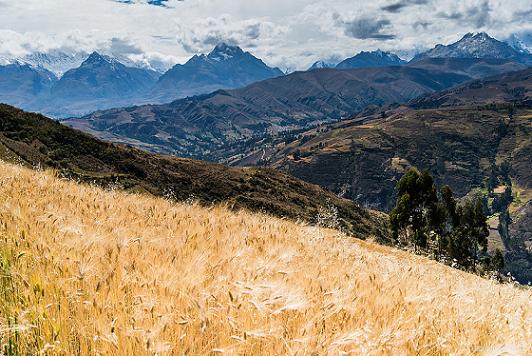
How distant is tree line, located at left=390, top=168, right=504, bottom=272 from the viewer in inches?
3152

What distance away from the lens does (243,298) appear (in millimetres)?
3164

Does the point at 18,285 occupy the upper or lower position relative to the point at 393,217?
upper

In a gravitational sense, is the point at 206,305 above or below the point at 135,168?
above

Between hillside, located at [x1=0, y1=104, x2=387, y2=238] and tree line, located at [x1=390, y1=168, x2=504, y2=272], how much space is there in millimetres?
19321

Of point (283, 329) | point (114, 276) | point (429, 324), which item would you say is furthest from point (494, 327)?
point (114, 276)

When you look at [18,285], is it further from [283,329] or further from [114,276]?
[283,329]

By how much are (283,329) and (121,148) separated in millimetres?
170326

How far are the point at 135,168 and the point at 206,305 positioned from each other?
154 meters

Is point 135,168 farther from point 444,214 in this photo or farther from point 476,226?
point 476,226

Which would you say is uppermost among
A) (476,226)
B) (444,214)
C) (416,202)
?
(416,202)

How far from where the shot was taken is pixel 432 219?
276ft

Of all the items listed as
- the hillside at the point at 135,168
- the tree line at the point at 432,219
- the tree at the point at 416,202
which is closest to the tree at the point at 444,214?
the tree line at the point at 432,219

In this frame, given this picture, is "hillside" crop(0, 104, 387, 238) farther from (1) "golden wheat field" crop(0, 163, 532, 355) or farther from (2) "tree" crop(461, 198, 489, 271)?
(1) "golden wheat field" crop(0, 163, 532, 355)

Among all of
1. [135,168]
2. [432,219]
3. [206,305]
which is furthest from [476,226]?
[135,168]
